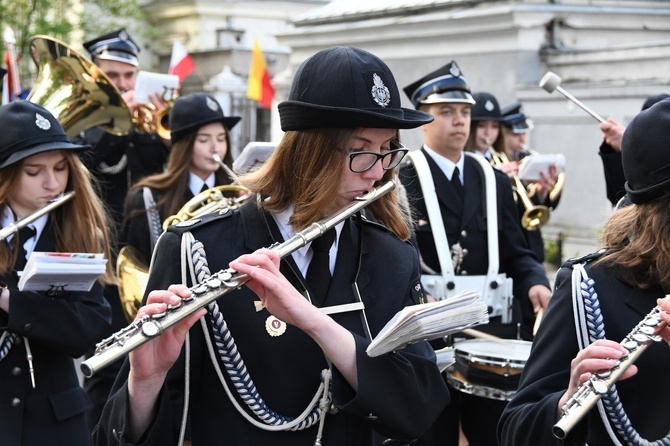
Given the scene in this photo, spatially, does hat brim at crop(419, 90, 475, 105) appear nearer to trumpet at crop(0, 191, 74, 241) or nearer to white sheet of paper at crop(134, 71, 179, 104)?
white sheet of paper at crop(134, 71, 179, 104)

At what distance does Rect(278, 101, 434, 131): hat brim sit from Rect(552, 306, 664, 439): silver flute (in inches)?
31.7

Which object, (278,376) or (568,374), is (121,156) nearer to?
(278,376)

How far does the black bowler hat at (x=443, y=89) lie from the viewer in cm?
659

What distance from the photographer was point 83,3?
72.0 ft

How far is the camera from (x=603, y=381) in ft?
8.76

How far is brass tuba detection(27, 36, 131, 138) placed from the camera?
21.4 feet

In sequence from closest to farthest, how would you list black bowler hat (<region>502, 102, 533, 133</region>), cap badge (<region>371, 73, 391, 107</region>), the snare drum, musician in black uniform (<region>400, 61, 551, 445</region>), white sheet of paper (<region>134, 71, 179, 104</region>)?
1. cap badge (<region>371, 73, 391, 107</region>)
2. the snare drum
3. musician in black uniform (<region>400, 61, 551, 445</region>)
4. white sheet of paper (<region>134, 71, 179, 104</region>)
5. black bowler hat (<region>502, 102, 533, 133</region>)

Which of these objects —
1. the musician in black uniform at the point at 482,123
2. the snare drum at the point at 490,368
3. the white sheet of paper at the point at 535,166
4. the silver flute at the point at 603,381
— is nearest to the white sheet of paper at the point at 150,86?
the musician in black uniform at the point at 482,123

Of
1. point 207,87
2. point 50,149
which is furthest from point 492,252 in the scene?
point 207,87

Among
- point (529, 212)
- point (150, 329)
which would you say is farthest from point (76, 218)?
point (529, 212)

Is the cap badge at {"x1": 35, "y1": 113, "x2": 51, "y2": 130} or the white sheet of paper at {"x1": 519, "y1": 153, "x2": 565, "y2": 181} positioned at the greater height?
the cap badge at {"x1": 35, "y1": 113, "x2": 51, "y2": 130}

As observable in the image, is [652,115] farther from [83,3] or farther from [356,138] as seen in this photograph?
[83,3]

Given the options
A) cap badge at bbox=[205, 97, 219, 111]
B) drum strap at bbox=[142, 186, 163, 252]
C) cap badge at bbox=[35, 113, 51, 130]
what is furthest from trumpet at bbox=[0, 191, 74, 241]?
cap badge at bbox=[205, 97, 219, 111]

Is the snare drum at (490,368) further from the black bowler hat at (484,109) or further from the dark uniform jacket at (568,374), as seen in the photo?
the black bowler hat at (484,109)
